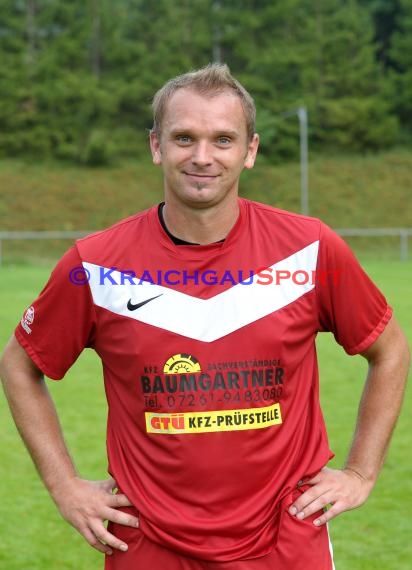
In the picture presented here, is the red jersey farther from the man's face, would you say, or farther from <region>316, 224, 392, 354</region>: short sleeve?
the man's face

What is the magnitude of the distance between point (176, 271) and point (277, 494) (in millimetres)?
738

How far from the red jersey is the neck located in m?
0.04

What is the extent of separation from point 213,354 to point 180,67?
50546 millimetres

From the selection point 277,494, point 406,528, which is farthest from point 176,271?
point 406,528

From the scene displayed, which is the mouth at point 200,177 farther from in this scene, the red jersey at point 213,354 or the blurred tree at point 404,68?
the blurred tree at point 404,68

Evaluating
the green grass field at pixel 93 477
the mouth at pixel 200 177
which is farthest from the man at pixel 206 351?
the green grass field at pixel 93 477

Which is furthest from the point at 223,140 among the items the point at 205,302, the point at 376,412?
the point at 376,412

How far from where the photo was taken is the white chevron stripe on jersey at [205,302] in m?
2.60

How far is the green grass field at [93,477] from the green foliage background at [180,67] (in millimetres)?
36922

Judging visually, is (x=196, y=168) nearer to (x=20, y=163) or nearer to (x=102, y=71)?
(x=20, y=163)

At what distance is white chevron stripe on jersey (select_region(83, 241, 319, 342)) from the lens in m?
2.60

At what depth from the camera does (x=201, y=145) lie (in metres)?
2.60

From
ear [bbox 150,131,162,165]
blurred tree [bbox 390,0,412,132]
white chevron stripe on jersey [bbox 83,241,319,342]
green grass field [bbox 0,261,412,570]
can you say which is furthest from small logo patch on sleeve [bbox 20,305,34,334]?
blurred tree [bbox 390,0,412,132]

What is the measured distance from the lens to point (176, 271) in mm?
2637
